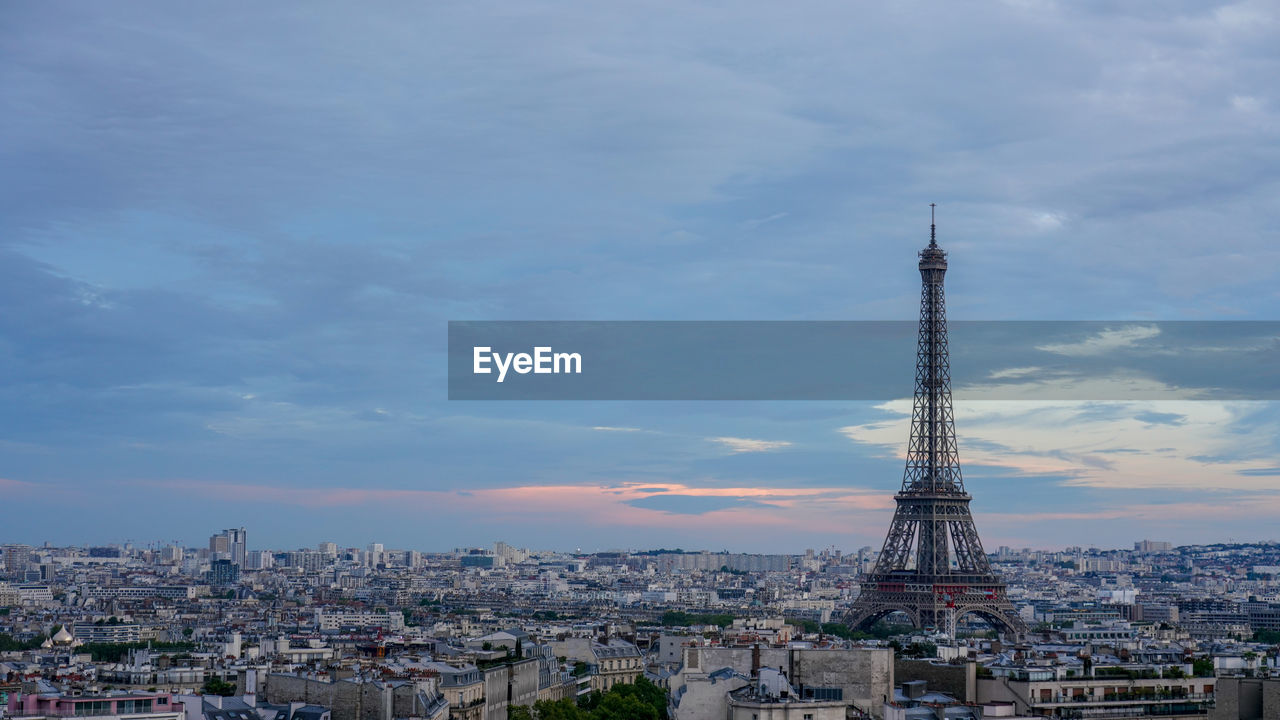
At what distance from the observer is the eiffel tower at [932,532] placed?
432 ft

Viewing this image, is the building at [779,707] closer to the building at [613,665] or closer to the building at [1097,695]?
the building at [1097,695]

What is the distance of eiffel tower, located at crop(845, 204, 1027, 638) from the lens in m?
132

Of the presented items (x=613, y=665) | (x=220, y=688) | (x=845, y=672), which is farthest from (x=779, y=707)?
(x=613, y=665)

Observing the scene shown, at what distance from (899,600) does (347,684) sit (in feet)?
269

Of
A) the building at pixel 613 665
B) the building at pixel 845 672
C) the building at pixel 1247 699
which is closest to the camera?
the building at pixel 1247 699

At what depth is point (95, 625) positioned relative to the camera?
543ft

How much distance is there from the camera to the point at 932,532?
13450 cm

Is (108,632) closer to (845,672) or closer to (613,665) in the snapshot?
(613,665)

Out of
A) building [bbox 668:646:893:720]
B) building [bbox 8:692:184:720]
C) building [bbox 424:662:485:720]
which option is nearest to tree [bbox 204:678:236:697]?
building [bbox 424:662:485:720]

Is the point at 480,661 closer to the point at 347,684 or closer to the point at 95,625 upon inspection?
the point at 347,684

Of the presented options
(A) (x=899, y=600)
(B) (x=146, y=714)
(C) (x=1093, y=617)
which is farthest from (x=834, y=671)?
(C) (x=1093, y=617)

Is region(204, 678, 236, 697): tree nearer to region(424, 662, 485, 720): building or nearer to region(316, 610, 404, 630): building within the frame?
region(424, 662, 485, 720): building

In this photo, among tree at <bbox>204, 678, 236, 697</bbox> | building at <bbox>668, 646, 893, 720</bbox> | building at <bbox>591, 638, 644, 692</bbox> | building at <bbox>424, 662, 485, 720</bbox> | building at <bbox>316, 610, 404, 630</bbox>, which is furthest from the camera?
building at <bbox>316, 610, 404, 630</bbox>

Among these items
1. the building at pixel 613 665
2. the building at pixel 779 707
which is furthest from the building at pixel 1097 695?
the building at pixel 613 665
